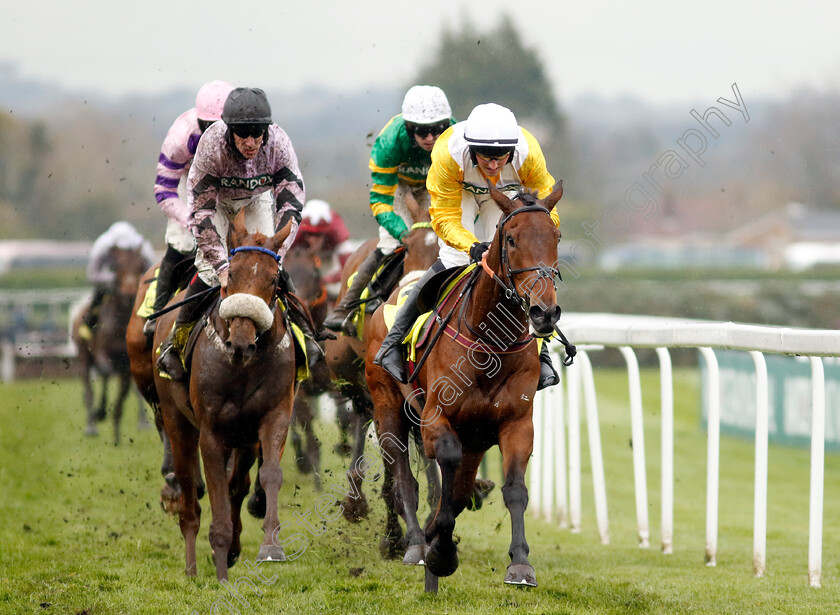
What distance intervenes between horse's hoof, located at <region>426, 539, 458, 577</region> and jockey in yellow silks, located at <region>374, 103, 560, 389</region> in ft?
2.86

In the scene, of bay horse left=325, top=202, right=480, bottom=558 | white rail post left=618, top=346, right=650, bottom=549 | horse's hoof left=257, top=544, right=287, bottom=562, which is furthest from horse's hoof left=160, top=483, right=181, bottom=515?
white rail post left=618, top=346, right=650, bottom=549

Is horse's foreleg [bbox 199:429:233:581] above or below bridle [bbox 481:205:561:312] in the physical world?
below

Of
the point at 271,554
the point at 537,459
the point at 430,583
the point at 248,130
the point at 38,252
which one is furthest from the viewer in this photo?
the point at 38,252

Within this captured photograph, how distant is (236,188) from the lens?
20.1 ft

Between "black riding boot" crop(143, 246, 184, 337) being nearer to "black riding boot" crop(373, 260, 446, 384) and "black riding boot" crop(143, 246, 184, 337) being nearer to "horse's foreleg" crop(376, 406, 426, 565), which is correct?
"horse's foreleg" crop(376, 406, 426, 565)

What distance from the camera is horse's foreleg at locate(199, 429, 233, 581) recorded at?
564 cm

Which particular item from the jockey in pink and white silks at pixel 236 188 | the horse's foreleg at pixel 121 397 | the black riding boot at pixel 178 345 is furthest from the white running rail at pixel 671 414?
the horse's foreleg at pixel 121 397

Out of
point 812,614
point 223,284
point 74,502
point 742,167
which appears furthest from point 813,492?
point 742,167

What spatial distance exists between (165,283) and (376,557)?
2.14 meters

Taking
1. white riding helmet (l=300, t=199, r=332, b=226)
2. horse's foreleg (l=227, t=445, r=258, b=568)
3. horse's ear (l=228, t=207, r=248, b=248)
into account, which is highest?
white riding helmet (l=300, t=199, r=332, b=226)

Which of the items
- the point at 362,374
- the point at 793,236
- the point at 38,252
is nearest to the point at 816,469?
the point at 362,374

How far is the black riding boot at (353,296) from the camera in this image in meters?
7.28

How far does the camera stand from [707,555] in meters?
6.24

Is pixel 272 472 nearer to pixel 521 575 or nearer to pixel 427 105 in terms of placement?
pixel 521 575
